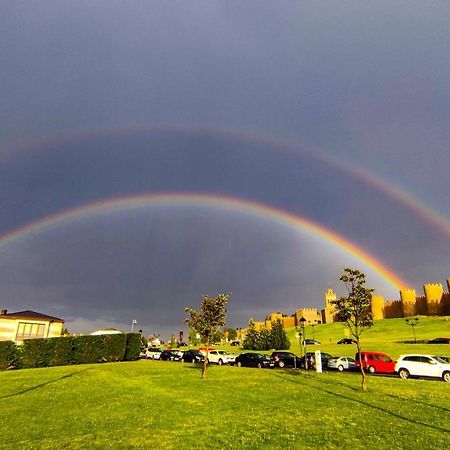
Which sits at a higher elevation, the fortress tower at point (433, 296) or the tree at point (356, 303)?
the fortress tower at point (433, 296)

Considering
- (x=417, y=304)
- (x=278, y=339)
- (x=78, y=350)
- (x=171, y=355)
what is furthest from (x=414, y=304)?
(x=78, y=350)

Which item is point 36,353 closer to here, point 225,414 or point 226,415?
point 225,414

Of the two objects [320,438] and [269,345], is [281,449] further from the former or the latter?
[269,345]

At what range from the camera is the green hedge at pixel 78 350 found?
38406 mm

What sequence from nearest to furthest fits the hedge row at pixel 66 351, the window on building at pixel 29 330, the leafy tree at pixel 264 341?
the hedge row at pixel 66 351, the window on building at pixel 29 330, the leafy tree at pixel 264 341

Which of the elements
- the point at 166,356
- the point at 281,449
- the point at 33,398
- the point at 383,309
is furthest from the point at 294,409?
the point at 383,309

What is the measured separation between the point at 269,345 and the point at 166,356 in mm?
29107

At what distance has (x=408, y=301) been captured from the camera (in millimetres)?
130875

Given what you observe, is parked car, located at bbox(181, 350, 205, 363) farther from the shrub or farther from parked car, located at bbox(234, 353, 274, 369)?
the shrub

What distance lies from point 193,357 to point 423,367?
2942 cm

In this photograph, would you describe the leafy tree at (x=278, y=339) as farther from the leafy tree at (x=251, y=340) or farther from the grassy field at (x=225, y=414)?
the grassy field at (x=225, y=414)

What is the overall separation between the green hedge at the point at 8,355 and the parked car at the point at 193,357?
20647 millimetres

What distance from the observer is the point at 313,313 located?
17612cm

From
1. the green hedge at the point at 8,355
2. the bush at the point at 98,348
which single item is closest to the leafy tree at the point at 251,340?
the bush at the point at 98,348
